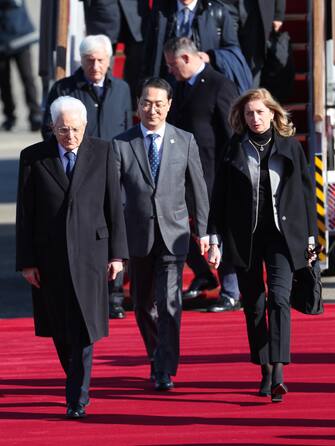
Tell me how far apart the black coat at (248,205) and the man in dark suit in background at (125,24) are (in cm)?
457

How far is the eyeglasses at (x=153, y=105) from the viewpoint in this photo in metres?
9.70

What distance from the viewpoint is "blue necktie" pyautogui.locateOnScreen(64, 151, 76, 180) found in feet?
29.7

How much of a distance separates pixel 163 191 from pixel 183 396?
119cm

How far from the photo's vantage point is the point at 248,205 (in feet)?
30.5

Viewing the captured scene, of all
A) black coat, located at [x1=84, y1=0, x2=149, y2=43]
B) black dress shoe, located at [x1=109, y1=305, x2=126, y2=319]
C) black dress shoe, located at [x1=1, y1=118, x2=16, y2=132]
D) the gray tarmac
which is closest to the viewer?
black dress shoe, located at [x1=109, y1=305, x2=126, y2=319]

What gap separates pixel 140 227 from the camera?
981 centimetres

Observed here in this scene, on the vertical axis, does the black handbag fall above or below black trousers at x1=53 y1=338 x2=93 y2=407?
above

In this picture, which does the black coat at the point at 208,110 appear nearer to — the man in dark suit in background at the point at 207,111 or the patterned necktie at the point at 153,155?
the man in dark suit in background at the point at 207,111

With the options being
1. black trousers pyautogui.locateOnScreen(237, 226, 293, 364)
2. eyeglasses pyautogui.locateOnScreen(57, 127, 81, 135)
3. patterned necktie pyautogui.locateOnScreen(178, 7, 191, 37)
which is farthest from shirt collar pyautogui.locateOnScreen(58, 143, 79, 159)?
patterned necktie pyautogui.locateOnScreen(178, 7, 191, 37)

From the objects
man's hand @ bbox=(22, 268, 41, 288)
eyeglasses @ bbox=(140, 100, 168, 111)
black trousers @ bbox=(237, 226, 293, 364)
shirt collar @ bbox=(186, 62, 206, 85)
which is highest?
shirt collar @ bbox=(186, 62, 206, 85)

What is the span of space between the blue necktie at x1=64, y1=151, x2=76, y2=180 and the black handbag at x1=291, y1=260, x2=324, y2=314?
4.63 ft

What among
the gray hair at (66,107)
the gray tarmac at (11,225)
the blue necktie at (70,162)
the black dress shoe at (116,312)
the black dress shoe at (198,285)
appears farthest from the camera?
the gray tarmac at (11,225)

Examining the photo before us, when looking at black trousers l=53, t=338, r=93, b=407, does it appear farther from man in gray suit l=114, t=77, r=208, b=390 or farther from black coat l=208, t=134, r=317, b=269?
black coat l=208, t=134, r=317, b=269

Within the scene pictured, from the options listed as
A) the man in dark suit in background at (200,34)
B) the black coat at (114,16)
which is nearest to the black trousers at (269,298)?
the man in dark suit in background at (200,34)
